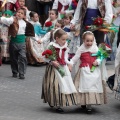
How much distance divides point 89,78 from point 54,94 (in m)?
0.57

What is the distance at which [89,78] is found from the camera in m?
8.34

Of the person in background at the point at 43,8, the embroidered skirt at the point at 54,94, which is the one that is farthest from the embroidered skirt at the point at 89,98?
the person in background at the point at 43,8

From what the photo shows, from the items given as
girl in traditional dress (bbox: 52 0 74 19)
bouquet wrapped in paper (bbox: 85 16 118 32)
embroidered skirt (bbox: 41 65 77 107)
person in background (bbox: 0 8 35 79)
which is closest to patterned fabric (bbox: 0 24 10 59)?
person in background (bbox: 0 8 35 79)

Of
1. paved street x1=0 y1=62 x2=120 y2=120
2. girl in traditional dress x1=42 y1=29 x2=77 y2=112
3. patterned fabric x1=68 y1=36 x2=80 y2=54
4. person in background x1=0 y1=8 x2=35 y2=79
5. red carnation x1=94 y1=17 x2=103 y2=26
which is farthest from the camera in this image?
patterned fabric x1=68 y1=36 x2=80 y2=54

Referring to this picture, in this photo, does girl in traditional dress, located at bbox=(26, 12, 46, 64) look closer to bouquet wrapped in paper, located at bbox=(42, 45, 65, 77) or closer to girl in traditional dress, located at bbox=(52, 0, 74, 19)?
girl in traditional dress, located at bbox=(52, 0, 74, 19)

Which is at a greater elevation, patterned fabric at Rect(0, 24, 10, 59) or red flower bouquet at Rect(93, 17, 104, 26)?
red flower bouquet at Rect(93, 17, 104, 26)

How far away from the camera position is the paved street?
8.06 metres

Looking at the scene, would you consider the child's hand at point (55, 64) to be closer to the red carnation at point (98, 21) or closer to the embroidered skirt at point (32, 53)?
the red carnation at point (98, 21)

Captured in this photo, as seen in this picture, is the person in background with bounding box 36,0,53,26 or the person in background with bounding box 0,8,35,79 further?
the person in background with bounding box 36,0,53,26

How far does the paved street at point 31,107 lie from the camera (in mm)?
8062

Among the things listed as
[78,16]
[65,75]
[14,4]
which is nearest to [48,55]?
[65,75]

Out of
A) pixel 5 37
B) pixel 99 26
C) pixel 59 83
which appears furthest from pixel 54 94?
pixel 5 37

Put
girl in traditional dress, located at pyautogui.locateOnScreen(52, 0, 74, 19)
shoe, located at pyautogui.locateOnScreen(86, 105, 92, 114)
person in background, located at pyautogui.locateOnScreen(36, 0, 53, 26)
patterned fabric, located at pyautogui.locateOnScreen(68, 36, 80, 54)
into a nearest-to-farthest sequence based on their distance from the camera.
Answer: shoe, located at pyautogui.locateOnScreen(86, 105, 92, 114), patterned fabric, located at pyautogui.locateOnScreen(68, 36, 80, 54), girl in traditional dress, located at pyautogui.locateOnScreen(52, 0, 74, 19), person in background, located at pyautogui.locateOnScreen(36, 0, 53, 26)

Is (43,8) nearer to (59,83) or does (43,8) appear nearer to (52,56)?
(52,56)
